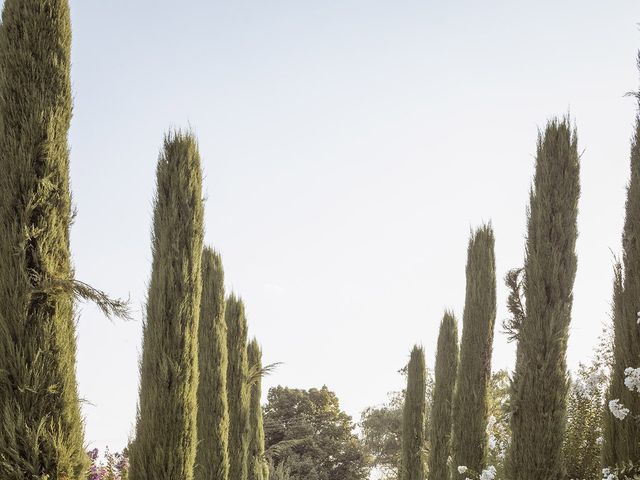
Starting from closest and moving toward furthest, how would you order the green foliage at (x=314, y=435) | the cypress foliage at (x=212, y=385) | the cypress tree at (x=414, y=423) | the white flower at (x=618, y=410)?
the white flower at (x=618, y=410)
the cypress foliage at (x=212, y=385)
the cypress tree at (x=414, y=423)
the green foliage at (x=314, y=435)

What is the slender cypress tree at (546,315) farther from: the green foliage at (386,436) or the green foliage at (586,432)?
the green foliage at (386,436)

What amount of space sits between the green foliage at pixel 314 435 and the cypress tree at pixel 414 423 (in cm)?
916

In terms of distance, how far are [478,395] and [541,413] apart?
4452mm

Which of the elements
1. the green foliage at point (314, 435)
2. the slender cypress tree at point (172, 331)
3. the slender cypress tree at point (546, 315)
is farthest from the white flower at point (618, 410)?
the green foliage at point (314, 435)

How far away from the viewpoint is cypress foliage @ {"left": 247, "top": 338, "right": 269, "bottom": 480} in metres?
17.7

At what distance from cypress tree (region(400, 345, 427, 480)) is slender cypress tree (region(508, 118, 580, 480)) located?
32.2ft

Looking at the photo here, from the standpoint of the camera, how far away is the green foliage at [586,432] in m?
12.2

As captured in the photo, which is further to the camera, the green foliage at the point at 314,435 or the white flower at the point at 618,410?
the green foliage at the point at 314,435

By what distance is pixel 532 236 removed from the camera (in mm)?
11180

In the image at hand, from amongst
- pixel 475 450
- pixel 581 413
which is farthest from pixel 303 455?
pixel 581 413

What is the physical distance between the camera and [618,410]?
9102 mm

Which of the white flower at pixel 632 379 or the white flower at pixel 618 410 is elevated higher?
the white flower at pixel 632 379

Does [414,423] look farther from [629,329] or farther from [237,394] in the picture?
[629,329]

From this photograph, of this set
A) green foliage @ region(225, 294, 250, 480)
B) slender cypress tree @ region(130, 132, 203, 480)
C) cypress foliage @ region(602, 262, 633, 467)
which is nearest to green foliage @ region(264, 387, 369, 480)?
green foliage @ region(225, 294, 250, 480)
